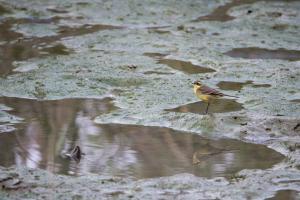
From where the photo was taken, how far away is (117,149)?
7691mm

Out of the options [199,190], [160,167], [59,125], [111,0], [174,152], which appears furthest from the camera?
[111,0]

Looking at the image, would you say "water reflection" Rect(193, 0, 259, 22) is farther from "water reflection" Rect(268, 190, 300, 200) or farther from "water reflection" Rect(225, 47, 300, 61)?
"water reflection" Rect(268, 190, 300, 200)

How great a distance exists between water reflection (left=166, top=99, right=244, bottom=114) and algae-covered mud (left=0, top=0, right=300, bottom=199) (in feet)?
0.05

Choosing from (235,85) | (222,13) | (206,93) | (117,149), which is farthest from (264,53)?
(117,149)

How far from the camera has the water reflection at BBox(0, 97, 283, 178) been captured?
710 cm

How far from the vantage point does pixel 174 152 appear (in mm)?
7617

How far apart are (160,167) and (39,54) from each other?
5168 millimetres

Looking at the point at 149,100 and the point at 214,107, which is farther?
the point at 149,100

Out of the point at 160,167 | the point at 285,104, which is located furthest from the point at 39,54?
the point at 160,167

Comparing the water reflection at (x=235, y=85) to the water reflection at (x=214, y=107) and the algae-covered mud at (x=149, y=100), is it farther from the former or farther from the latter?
the water reflection at (x=214, y=107)

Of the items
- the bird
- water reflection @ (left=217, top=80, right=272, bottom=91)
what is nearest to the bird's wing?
the bird

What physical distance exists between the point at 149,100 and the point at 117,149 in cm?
187

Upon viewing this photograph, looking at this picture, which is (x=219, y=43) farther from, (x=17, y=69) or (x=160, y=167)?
(x=160, y=167)

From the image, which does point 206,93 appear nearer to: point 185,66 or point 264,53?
point 185,66
